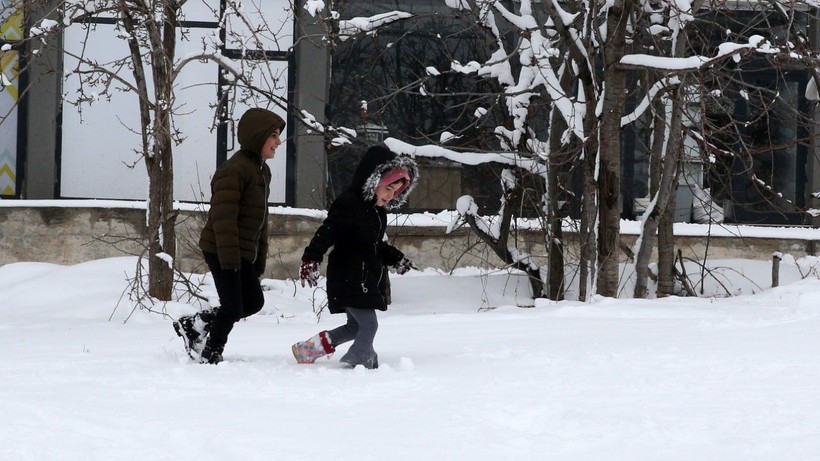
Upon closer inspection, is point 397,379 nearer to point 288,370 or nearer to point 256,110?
point 288,370

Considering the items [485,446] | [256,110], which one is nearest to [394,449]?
[485,446]

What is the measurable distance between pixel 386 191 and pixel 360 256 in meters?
0.36

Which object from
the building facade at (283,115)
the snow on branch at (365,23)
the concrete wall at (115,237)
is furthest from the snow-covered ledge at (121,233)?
the snow on branch at (365,23)

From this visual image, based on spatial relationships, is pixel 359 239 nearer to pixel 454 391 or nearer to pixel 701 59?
pixel 454 391

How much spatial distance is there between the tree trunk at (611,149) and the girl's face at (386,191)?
10.8 ft

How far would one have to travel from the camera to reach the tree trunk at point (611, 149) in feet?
28.9

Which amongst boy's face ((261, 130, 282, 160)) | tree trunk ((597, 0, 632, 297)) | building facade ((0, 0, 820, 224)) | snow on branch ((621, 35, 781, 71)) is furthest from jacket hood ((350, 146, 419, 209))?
building facade ((0, 0, 820, 224))

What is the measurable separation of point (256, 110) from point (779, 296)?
4.97 metres

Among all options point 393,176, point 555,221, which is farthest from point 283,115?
point 393,176

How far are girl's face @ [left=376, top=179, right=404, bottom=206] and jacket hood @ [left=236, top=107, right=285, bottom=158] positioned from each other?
25.3 inches

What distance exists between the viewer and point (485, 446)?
4.02 metres

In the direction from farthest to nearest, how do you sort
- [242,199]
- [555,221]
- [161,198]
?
[555,221] → [161,198] → [242,199]

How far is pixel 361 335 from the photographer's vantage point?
5816mm

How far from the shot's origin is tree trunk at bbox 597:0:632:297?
8.80m
